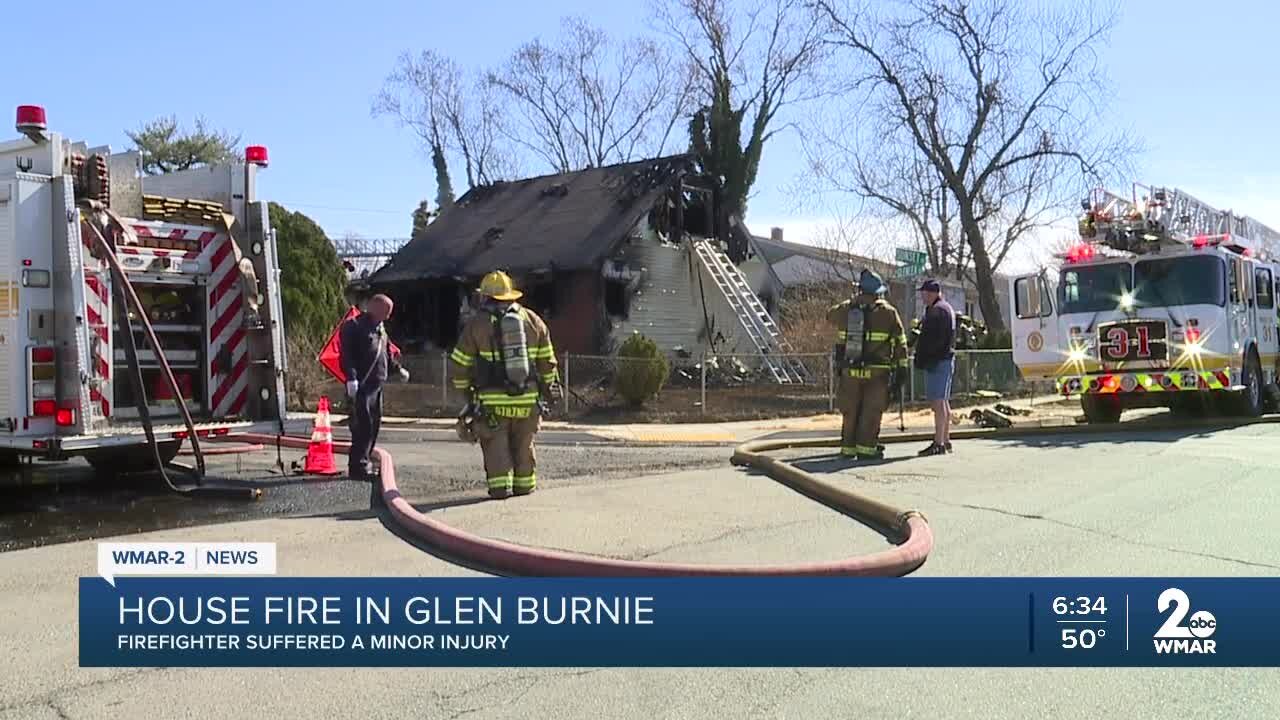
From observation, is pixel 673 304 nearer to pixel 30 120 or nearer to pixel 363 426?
pixel 363 426

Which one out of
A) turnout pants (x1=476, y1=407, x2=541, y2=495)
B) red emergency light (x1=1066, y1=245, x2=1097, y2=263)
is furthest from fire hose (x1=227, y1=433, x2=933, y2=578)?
red emergency light (x1=1066, y1=245, x2=1097, y2=263)

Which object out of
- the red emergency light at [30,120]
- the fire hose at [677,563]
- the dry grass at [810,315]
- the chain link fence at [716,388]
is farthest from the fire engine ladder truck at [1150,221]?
the red emergency light at [30,120]

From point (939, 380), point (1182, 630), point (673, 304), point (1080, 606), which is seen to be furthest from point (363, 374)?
point (673, 304)

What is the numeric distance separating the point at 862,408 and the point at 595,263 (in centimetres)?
1396

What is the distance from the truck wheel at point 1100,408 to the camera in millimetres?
14391

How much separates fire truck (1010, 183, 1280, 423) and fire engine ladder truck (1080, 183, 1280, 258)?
0.7 inches

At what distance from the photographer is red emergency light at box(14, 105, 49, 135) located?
7.59m

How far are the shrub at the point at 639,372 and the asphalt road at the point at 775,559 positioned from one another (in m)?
7.76

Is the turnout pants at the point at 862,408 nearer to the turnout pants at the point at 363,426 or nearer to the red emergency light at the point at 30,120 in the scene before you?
the turnout pants at the point at 363,426

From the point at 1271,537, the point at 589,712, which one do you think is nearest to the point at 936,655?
the point at 589,712

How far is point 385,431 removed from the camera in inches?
611

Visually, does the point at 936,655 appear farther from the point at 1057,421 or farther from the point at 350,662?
the point at 1057,421

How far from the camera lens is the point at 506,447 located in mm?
7289

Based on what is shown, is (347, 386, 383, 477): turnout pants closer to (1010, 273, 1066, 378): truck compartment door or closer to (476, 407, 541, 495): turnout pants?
(476, 407, 541, 495): turnout pants
